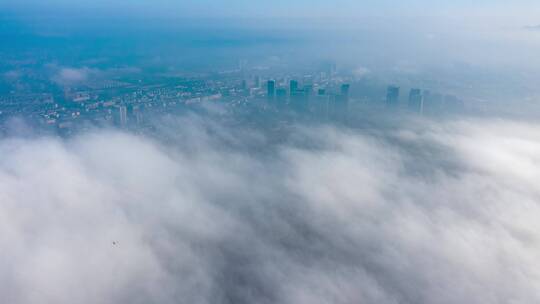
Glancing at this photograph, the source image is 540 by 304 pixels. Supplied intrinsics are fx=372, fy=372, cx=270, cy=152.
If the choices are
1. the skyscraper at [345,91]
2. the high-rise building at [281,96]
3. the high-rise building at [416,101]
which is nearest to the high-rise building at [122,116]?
the high-rise building at [281,96]

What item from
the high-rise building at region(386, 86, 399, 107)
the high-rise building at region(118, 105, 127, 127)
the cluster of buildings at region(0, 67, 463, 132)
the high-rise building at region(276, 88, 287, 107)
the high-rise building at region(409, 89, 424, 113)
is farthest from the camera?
the high-rise building at region(276, 88, 287, 107)

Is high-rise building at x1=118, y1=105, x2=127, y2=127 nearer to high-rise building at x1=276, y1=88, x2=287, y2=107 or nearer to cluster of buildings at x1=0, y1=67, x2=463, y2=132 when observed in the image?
cluster of buildings at x1=0, y1=67, x2=463, y2=132

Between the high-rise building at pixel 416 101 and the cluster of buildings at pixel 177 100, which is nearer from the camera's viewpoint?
the cluster of buildings at pixel 177 100

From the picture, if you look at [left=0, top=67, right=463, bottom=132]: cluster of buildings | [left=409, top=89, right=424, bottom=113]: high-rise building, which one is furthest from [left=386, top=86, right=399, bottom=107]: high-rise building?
[left=409, top=89, right=424, bottom=113]: high-rise building

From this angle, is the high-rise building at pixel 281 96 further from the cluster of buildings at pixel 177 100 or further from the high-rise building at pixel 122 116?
the high-rise building at pixel 122 116

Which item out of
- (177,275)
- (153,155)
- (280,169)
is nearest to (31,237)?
(177,275)

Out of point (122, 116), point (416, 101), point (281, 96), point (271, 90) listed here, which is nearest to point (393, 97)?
point (416, 101)

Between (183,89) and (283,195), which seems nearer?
(283,195)

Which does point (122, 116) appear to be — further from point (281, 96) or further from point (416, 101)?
point (416, 101)

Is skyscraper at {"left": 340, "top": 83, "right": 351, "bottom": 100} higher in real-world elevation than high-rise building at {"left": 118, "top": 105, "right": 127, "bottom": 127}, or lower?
higher

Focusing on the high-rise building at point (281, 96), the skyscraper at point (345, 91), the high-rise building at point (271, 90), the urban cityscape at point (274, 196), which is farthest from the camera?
the high-rise building at point (271, 90)

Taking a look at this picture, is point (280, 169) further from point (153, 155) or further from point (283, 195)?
A: point (153, 155)
